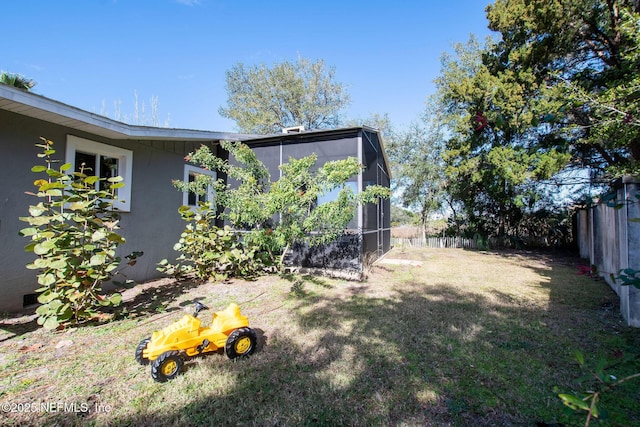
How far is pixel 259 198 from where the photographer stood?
5.64 meters

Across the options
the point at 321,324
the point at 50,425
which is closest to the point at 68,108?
the point at 50,425

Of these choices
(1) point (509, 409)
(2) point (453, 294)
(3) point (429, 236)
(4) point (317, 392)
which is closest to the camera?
(1) point (509, 409)

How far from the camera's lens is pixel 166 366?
2.44 metres

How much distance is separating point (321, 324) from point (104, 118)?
478 centimetres

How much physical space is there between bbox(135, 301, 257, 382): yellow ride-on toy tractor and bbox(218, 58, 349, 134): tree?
19.3 metres

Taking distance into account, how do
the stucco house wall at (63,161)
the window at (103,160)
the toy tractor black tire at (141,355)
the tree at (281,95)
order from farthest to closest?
the tree at (281,95)
the window at (103,160)
the stucco house wall at (63,161)
the toy tractor black tire at (141,355)

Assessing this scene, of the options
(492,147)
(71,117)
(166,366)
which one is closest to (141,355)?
(166,366)

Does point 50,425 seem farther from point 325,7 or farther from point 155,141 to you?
point 325,7

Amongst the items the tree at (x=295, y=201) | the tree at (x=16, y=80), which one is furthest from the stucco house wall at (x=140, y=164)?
the tree at (x=16, y=80)

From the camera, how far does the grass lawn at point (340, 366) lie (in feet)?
6.77

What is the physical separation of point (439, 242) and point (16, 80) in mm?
17713

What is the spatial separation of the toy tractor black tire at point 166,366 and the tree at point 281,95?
19661 millimetres

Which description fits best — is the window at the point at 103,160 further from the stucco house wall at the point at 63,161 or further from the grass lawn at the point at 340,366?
the grass lawn at the point at 340,366

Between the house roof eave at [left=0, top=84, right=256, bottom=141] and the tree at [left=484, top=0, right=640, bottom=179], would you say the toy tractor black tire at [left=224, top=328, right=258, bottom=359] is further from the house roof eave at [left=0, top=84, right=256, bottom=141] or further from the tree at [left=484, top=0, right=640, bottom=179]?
the tree at [left=484, top=0, right=640, bottom=179]
